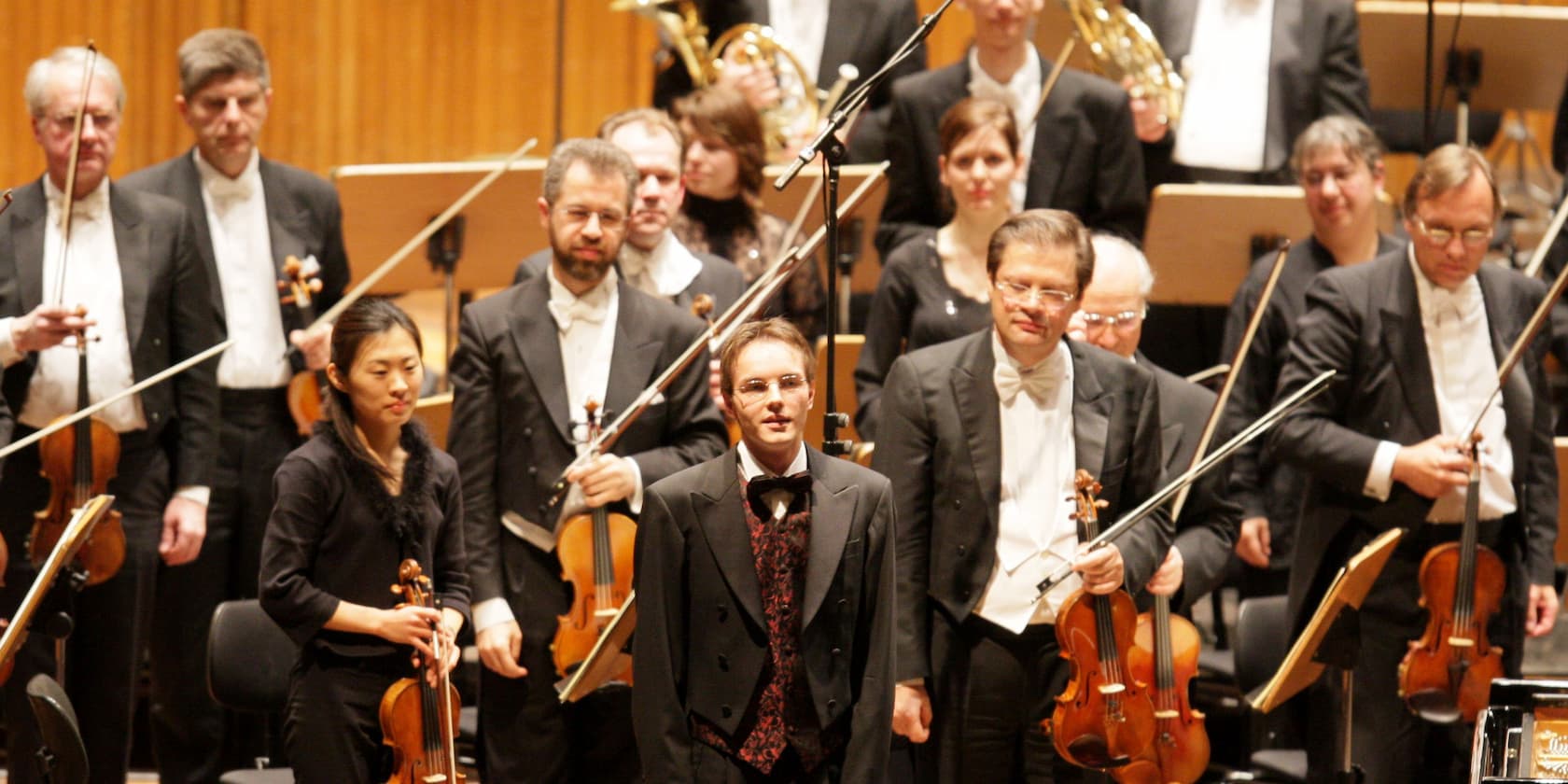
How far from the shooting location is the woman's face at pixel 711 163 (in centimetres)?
420

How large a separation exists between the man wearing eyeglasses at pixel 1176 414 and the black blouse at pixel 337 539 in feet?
4.19

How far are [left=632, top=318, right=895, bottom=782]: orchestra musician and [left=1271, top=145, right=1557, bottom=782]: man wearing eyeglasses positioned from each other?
4.25ft

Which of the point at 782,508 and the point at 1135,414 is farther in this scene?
the point at 1135,414

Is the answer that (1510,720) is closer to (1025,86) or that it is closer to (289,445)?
(1025,86)

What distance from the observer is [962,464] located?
10.5 ft

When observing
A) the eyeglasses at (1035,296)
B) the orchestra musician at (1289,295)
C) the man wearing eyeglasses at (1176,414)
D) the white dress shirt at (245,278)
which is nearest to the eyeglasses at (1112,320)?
the man wearing eyeglasses at (1176,414)

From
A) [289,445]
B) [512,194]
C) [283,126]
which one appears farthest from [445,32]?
[289,445]

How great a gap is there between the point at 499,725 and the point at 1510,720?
1670 millimetres

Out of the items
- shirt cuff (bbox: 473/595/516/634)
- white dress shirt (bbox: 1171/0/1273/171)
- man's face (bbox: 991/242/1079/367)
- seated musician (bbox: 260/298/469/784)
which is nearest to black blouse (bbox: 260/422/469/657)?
seated musician (bbox: 260/298/469/784)

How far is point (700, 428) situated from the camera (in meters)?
3.53

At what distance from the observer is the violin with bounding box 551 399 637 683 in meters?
3.31

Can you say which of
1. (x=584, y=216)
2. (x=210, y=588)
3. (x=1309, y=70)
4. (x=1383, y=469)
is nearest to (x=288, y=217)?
(x=210, y=588)

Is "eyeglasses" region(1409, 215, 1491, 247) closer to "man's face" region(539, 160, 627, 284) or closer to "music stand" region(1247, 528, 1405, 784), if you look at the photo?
"music stand" region(1247, 528, 1405, 784)

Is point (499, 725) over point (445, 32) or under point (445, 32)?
under
